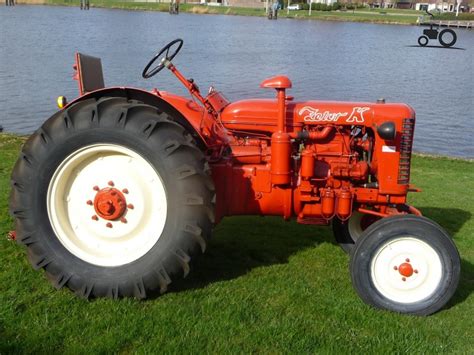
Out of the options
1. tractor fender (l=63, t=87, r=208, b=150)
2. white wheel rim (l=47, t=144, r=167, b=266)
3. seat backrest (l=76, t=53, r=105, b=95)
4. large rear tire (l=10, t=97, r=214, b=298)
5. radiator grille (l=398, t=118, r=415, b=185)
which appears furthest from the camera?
seat backrest (l=76, t=53, r=105, b=95)

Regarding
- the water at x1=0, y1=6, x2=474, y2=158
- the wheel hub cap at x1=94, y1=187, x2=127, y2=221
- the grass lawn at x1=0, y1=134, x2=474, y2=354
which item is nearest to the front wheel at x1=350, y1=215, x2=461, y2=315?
the grass lawn at x1=0, y1=134, x2=474, y2=354

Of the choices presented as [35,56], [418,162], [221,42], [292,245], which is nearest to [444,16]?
[221,42]

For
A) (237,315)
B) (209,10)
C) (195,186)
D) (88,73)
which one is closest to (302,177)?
(195,186)

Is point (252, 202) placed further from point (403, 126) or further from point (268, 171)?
point (403, 126)

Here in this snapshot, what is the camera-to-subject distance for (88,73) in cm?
407

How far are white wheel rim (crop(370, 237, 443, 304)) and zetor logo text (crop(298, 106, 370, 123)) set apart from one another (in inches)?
34.5

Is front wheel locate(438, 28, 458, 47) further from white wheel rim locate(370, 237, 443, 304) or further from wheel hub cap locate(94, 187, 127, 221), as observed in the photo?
wheel hub cap locate(94, 187, 127, 221)

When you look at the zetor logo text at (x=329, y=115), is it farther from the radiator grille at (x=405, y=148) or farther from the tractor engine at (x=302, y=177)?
the radiator grille at (x=405, y=148)

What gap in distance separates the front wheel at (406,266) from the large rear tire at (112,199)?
3.42 feet

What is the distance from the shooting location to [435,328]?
335 cm

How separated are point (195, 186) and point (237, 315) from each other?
0.82m

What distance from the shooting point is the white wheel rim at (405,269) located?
349 cm

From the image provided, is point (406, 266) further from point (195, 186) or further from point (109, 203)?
point (109, 203)

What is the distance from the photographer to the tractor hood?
148 inches
